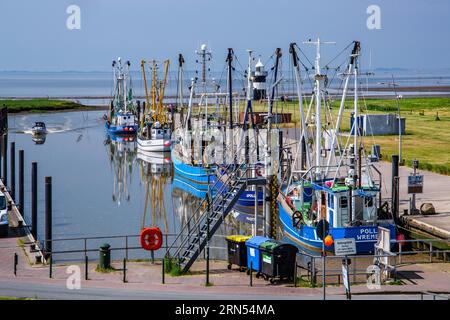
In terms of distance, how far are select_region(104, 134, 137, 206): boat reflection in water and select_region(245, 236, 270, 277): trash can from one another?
28.6m

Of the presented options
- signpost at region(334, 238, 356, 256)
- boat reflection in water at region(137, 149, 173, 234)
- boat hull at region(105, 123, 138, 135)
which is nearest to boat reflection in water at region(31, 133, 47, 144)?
boat hull at region(105, 123, 138, 135)

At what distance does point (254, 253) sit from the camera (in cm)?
3086

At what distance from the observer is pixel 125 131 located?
120 metres

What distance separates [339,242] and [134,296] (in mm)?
7789

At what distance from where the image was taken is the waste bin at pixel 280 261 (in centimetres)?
2939

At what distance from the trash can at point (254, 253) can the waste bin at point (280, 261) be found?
717mm

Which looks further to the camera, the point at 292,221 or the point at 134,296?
the point at 292,221

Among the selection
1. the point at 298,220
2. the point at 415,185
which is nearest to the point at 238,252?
the point at 298,220

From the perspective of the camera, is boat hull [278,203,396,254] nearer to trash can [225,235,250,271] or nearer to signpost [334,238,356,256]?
trash can [225,235,250,271]

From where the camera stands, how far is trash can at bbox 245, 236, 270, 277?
100 feet

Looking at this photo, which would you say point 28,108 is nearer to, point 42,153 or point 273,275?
point 42,153

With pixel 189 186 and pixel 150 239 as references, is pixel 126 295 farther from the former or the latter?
pixel 189 186

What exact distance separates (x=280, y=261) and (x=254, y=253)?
5.70 feet
